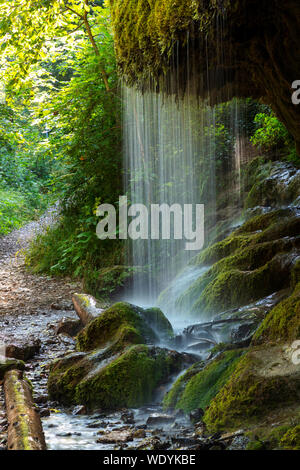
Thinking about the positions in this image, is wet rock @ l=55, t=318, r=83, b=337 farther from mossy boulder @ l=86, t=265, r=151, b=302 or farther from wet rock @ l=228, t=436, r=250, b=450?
wet rock @ l=228, t=436, r=250, b=450

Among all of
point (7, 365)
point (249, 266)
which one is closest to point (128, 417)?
point (7, 365)

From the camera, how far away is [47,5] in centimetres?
624

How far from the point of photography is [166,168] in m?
10.9

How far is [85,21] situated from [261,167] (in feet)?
17.7

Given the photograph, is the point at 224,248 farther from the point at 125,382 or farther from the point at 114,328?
the point at 125,382

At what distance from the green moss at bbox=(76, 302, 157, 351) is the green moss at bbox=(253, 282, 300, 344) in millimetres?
1539

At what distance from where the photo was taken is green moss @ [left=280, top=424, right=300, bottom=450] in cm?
247

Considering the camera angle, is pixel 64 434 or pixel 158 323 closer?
pixel 64 434

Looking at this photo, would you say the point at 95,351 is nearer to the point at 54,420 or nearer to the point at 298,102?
the point at 54,420

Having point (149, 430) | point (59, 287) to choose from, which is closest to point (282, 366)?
point (149, 430)

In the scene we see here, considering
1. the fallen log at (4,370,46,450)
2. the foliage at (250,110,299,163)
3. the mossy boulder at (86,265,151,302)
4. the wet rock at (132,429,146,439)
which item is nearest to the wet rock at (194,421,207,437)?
the wet rock at (132,429,146,439)

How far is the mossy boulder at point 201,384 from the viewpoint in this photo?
370 cm

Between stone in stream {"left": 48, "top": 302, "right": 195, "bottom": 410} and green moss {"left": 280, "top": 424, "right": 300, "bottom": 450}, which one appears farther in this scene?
stone in stream {"left": 48, "top": 302, "right": 195, "bottom": 410}

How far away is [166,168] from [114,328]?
21.0 ft
